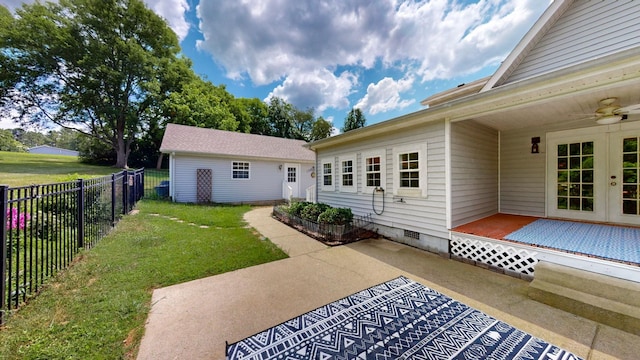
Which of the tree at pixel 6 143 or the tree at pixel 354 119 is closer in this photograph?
the tree at pixel 354 119

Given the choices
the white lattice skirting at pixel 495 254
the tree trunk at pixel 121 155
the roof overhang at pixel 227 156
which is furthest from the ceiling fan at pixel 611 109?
the tree trunk at pixel 121 155

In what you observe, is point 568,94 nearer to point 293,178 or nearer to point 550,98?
point 550,98

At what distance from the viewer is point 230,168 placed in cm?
1195

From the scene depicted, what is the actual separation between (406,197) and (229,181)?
9.47 m

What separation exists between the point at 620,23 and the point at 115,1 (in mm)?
32796

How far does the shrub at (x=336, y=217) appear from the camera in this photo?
596 cm

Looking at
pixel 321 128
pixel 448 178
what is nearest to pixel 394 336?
pixel 448 178

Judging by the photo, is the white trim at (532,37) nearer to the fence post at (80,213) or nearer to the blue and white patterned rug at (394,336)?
the blue and white patterned rug at (394,336)

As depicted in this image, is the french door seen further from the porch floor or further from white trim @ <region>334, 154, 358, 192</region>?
white trim @ <region>334, 154, 358, 192</region>

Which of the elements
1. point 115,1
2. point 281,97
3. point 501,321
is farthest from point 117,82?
point 501,321

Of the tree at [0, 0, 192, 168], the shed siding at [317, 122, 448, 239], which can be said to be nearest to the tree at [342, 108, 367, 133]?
the tree at [0, 0, 192, 168]

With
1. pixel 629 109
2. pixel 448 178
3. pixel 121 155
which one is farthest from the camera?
pixel 121 155

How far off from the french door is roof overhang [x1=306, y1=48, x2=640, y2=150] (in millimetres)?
446

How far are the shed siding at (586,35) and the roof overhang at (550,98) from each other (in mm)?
1586
